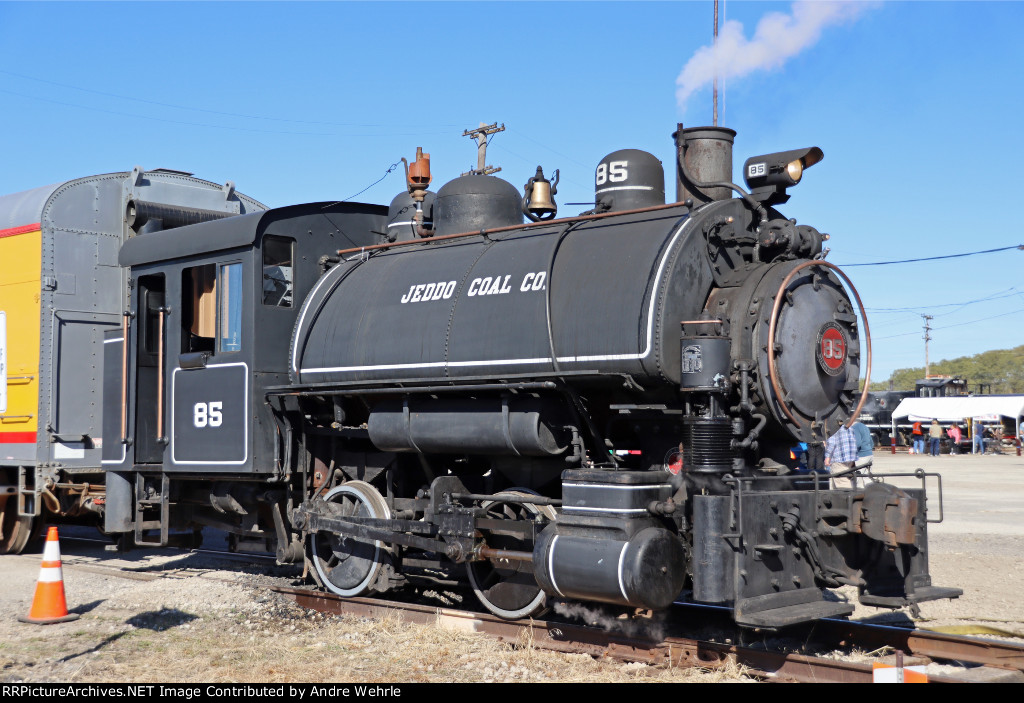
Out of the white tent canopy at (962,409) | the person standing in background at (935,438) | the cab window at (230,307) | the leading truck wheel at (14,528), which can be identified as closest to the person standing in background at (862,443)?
the cab window at (230,307)

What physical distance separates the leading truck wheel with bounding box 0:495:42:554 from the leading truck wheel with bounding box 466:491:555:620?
7173mm

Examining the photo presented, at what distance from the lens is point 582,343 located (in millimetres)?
6680

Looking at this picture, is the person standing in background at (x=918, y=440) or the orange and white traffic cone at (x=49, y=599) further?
the person standing in background at (x=918, y=440)

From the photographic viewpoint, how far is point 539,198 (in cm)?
807

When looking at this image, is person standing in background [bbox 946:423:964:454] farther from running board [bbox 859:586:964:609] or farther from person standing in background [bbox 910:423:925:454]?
running board [bbox 859:586:964:609]

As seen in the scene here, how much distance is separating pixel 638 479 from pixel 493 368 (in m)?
1.44

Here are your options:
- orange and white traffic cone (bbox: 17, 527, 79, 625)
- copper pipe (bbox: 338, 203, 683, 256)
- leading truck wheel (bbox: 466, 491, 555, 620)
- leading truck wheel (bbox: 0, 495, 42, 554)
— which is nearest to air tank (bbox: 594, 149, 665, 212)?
copper pipe (bbox: 338, 203, 683, 256)

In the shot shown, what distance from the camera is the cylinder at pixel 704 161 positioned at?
7.23m

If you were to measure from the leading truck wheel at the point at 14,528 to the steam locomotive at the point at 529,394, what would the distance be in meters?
3.04

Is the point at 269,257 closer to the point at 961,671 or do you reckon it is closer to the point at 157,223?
the point at 157,223

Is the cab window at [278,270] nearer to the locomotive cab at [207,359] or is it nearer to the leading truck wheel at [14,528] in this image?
the locomotive cab at [207,359]

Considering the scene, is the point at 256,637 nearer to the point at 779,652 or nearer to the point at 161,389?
the point at 161,389

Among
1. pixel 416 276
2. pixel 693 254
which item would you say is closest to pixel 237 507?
pixel 416 276

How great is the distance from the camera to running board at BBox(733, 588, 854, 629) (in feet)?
18.6
